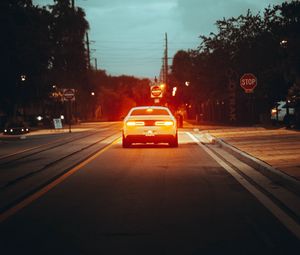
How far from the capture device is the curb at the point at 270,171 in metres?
11.8

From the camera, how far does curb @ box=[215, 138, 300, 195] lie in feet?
38.7

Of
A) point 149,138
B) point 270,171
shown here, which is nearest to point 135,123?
point 149,138

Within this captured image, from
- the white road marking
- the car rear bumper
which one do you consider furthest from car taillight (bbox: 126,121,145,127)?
the white road marking

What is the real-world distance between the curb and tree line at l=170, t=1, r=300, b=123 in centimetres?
1249

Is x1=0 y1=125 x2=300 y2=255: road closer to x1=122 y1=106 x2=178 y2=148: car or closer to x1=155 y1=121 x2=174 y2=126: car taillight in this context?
x1=122 y1=106 x2=178 y2=148: car

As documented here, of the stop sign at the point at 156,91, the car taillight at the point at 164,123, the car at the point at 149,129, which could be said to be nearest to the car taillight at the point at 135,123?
the car at the point at 149,129

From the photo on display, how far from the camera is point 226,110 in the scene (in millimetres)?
59469

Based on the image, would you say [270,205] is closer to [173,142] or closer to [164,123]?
[164,123]

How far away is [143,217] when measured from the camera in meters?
9.21

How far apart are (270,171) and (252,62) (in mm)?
31979

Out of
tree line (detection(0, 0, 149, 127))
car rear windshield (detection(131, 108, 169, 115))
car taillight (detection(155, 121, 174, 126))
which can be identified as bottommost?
car taillight (detection(155, 121, 174, 126))

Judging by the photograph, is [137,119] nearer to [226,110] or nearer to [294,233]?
[294,233]

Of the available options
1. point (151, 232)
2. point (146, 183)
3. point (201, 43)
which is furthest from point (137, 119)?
point (201, 43)

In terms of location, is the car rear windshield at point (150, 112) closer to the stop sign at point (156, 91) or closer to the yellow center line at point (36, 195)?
the yellow center line at point (36, 195)
